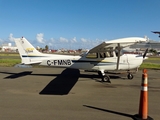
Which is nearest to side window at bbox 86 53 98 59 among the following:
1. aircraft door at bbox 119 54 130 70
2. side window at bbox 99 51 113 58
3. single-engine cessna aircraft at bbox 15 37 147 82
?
single-engine cessna aircraft at bbox 15 37 147 82

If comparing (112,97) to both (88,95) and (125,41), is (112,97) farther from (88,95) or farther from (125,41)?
(125,41)

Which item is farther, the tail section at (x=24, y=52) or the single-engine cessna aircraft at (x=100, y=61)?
the tail section at (x=24, y=52)

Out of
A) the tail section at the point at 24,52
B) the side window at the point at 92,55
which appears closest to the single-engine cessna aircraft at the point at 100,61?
the side window at the point at 92,55

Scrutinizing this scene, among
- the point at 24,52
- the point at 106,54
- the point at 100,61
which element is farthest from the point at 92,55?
the point at 24,52

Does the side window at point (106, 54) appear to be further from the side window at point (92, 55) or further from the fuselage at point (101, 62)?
the side window at point (92, 55)

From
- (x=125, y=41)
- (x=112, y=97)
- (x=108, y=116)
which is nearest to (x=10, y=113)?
(x=108, y=116)

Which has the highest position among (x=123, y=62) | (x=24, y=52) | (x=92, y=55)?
(x=24, y=52)

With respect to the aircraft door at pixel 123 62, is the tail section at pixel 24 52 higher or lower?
higher

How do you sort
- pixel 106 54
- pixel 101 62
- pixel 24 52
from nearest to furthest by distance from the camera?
pixel 101 62 < pixel 106 54 < pixel 24 52

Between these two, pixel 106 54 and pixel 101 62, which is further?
pixel 106 54

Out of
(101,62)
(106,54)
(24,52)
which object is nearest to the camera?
(101,62)

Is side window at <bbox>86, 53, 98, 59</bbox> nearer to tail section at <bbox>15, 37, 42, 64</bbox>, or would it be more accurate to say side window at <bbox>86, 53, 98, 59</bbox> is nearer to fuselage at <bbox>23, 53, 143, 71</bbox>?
fuselage at <bbox>23, 53, 143, 71</bbox>

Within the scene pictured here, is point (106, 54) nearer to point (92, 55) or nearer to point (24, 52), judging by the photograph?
point (92, 55)

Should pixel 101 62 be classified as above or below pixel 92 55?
below
